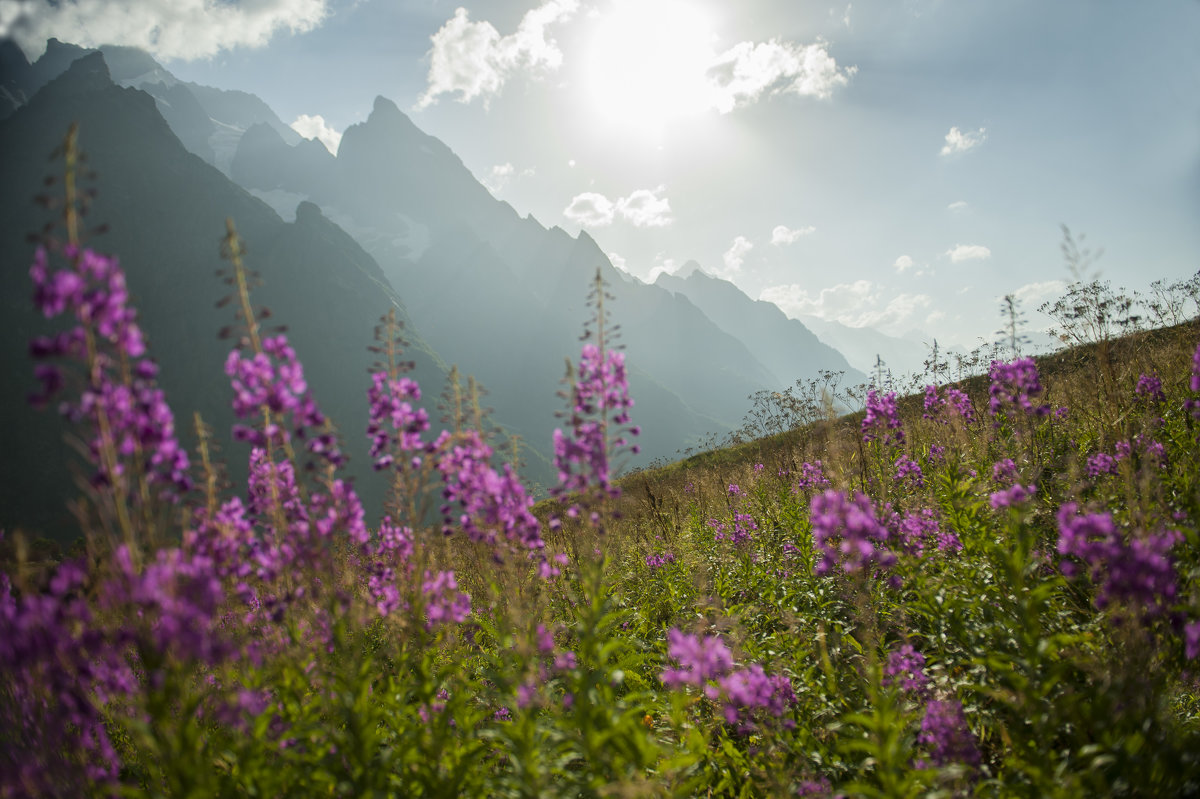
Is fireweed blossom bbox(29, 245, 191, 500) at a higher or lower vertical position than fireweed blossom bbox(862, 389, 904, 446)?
higher

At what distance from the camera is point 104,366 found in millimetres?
2896

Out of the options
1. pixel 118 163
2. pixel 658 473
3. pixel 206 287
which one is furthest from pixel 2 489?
pixel 658 473

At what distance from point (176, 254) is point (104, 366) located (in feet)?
714

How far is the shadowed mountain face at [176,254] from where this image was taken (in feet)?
493

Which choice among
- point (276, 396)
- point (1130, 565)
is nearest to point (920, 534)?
point (1130, 565)

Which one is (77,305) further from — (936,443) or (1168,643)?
(936,443)

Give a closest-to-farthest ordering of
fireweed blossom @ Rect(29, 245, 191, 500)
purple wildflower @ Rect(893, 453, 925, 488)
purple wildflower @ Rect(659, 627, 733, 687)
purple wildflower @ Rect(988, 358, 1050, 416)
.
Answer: fireweed blossom @ Rect(29, 245, 191, 500)
purple wildflower @ Rect(659, 627, 733, 687)
purple wildflower @ Rect(988, 358, 1050, 416)
purple wildflower @ Rect(893, 453, 925, 488)

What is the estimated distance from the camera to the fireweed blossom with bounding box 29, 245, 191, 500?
252 cm

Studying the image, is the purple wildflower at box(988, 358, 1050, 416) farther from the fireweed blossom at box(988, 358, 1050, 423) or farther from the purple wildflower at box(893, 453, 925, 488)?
the purple wildflower at box(893, 453, 925, 488)

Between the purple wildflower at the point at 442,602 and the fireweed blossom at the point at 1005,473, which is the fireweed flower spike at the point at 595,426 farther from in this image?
the fireweed blossom at the point at 1005,473

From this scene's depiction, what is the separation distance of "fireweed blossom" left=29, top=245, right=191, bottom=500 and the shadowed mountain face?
5897 inches

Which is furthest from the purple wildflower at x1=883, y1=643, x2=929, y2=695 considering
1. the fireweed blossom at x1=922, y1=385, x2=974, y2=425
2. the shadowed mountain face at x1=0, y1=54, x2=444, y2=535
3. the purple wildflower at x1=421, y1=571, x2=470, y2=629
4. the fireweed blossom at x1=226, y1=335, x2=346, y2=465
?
Answer: the shadowed mountain face at x1=0, y1=54, x2=444, y2=535

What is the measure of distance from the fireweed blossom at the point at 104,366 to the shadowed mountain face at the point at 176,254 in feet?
491

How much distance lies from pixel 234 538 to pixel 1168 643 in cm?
670
